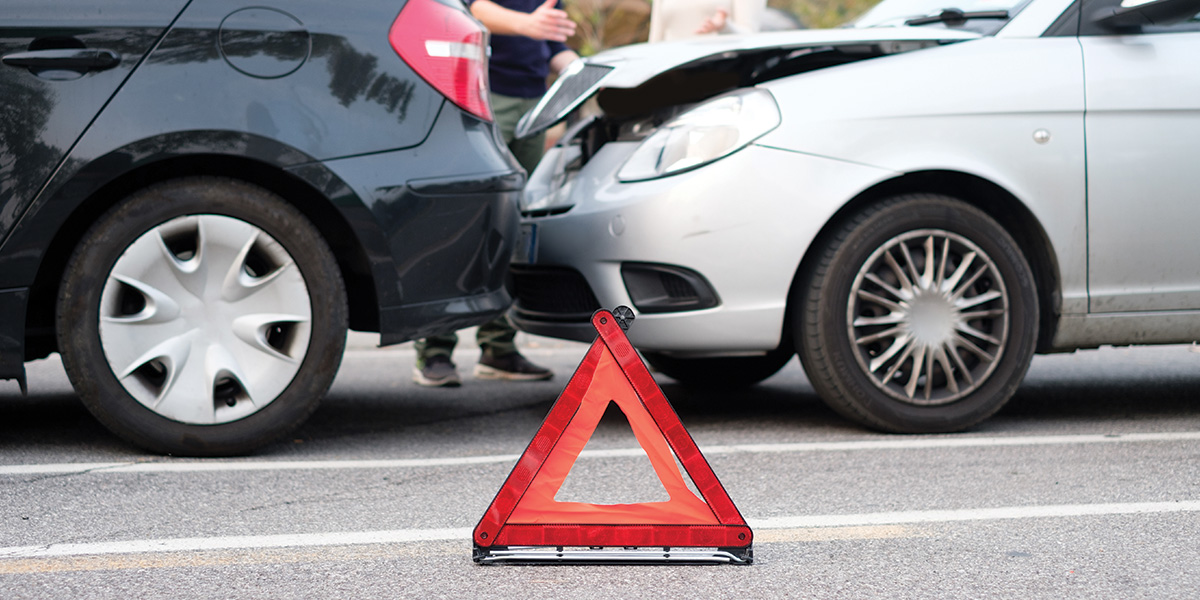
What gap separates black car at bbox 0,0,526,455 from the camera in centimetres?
334

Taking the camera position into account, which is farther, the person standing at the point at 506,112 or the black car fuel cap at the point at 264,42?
the person standing at the point at 506,112

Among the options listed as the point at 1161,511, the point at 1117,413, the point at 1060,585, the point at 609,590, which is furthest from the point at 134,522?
the point at 1117,413

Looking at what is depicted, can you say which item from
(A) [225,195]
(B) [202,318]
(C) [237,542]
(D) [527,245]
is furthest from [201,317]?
(D) [527,245]

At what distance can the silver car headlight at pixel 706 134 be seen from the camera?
3.87m

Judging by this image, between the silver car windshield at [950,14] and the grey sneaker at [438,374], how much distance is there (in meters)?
2.20

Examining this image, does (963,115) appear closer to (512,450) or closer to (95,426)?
(512,450)

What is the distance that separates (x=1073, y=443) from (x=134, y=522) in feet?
9.03

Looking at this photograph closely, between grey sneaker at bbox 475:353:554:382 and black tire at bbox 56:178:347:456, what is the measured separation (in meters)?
1.86

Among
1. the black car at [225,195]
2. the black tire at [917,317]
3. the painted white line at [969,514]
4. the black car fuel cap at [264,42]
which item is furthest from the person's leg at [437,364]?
the painted white line at [969,514]

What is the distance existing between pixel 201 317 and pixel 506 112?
2067mm

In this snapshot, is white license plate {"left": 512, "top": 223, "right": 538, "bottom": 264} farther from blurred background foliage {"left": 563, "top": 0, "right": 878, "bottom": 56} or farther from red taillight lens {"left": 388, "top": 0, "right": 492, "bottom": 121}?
blurred background foliage {"left": 563, "top": 0, "right": 878, "bottom": 56}

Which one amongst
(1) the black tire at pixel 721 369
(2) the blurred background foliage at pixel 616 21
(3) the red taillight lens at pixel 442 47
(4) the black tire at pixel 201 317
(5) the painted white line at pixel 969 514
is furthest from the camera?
(2) the blurred background foliage at pixel 616 21

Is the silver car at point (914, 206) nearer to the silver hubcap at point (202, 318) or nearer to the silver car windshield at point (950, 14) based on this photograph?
the silver car windshield at point (950, 14)

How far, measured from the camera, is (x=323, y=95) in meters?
3.53
